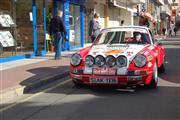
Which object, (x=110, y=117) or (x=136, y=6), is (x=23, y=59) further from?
(x=136, y=6)

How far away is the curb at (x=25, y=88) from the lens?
31.2 feet

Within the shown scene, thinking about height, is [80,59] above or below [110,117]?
above

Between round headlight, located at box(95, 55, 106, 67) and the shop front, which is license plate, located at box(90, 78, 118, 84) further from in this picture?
the shop front

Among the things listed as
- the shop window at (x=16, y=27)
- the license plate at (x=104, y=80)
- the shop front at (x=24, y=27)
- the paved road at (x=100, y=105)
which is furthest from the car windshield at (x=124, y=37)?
the shop window at (x=16, y=27)

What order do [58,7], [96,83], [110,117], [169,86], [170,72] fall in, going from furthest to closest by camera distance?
[58,7], [170,72], [169,86], [96,83], [110,117]

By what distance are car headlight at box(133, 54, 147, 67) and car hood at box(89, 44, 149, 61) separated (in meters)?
0.10

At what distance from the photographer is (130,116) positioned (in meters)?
7.70

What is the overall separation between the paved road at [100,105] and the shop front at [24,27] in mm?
6247

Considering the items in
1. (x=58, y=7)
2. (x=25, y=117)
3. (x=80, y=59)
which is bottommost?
(x=25, y=117)

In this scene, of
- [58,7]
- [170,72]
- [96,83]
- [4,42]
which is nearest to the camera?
[96,83]

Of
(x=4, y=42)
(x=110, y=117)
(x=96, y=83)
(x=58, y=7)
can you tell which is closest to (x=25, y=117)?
(x=110, y=117)

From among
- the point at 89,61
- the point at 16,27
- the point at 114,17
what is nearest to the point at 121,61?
the point at 89,61

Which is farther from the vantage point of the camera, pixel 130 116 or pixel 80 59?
pixel 80 59

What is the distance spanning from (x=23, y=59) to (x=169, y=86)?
25.6ft
